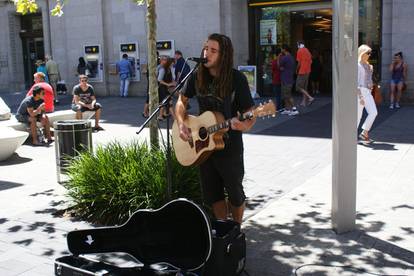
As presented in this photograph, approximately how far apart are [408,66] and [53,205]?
40.8 feet

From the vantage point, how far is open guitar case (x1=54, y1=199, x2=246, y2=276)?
12.5 ft

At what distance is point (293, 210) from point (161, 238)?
231 centimetres

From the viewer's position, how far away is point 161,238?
161 inches

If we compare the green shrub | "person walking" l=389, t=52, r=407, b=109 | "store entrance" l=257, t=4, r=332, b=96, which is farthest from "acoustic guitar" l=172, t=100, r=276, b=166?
"store entrance" l=257, t=4, r=332, b=96

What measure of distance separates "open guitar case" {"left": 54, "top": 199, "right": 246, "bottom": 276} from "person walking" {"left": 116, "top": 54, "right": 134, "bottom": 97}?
52.5ft

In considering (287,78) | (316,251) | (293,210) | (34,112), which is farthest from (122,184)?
(287,78)

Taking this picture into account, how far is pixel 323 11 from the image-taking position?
60.6 feet

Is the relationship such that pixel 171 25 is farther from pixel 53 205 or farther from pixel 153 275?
pixel 153 275

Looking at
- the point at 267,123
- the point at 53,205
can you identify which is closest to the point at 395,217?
the point at 53,205

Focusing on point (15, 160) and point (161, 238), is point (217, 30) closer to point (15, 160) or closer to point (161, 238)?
point (15, 160)

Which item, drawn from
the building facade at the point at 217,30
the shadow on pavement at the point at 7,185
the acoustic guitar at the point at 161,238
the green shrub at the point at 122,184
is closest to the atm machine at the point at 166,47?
the building facade at the point at 217,30

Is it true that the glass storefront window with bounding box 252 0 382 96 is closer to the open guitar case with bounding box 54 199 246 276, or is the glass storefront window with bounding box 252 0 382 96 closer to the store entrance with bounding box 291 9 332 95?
the store entrance with bounding box 291 9 332 95

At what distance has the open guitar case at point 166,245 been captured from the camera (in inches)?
150

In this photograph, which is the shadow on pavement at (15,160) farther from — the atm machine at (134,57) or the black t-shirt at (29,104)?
the atm machine at (134,57)
